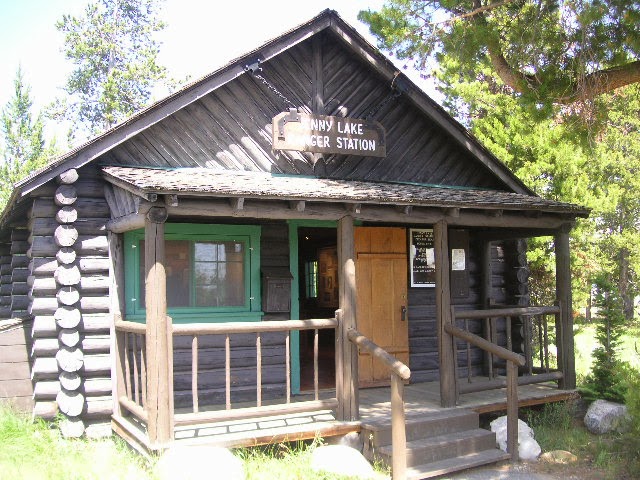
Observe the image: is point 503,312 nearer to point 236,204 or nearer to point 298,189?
point 298,189

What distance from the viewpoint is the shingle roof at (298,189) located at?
7164mm

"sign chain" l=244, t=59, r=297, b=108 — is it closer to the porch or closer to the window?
the porch

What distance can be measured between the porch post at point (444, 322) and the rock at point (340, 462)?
2.14 metres

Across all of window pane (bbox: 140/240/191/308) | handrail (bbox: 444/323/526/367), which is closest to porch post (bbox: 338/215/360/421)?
handrail (bbox: 444/323/526/367)

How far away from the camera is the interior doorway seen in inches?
543

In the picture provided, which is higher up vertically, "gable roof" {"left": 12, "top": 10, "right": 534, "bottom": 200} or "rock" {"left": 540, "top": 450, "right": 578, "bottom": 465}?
"gable roof" {"left": 12, "top": 10, "right": 534, "bottom": 200}

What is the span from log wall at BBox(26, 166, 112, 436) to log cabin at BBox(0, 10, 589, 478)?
25 mm

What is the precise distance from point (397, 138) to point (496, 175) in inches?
80.6

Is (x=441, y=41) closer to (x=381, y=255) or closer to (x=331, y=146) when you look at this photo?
(x=331, y=146)

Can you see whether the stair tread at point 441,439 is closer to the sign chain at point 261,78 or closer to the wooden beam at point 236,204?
the wooden beam at point 236,204

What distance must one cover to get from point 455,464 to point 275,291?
356cm

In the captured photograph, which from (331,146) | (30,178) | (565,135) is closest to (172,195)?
(30,178)

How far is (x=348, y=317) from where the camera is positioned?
822 cm

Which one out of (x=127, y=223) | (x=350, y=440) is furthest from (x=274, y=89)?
(x=350, y=440)
